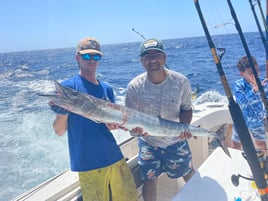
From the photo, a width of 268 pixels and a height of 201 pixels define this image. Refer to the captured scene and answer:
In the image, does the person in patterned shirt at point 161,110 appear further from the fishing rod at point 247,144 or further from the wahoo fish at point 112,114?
the fishing rod at point 247,144

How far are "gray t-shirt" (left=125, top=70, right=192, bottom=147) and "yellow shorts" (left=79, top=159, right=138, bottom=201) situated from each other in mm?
403

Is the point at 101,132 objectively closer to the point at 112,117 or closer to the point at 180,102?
the point at 112,117

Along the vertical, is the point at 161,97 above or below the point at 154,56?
below

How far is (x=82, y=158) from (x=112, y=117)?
35 centimetres

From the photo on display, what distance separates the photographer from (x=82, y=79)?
1.88 meters

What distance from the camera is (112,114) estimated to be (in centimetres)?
179

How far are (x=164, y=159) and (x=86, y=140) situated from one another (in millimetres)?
746

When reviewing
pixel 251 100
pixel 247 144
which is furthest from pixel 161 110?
pixel 251 100

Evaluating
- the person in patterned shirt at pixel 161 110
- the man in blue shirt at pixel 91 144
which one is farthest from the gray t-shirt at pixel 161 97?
the man in blue shirt at pixel 91 144

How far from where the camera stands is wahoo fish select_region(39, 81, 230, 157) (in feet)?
5.16

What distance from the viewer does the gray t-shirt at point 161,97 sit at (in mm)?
2172

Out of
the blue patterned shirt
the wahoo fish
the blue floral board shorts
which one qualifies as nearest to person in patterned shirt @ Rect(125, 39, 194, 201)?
the blue floral board shorts

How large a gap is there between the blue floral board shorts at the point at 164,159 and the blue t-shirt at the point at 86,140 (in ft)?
1.41

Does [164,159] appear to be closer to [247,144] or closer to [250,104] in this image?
[247,144]
